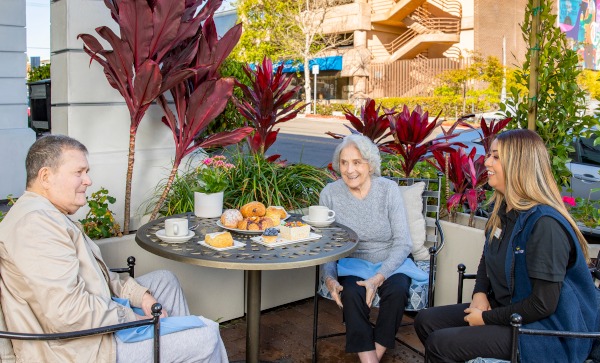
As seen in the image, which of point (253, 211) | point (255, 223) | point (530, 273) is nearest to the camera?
point (530, 273)

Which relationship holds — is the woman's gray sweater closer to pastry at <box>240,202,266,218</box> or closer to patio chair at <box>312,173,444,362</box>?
patio chair at <box>312,173,444,362</box>

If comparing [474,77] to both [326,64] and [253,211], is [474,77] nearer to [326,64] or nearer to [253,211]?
[326,64]

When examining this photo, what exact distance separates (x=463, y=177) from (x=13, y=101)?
6.96m

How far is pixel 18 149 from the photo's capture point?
26.5 feet

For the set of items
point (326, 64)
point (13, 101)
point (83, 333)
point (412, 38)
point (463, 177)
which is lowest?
point (83, 333)

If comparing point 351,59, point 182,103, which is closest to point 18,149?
point 182,103

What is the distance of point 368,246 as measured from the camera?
3.58 metres

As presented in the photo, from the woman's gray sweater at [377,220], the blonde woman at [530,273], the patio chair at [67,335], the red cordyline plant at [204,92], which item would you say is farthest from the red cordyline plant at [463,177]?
the patio chair at [67,335]

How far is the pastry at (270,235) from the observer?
2.91 m

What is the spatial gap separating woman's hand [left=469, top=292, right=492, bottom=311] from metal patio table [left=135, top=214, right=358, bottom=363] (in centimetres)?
68

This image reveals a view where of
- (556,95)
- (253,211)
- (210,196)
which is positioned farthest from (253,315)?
(556,95)

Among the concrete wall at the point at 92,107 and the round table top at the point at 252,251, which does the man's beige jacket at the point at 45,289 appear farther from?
the concrete wall at the point at 92,107

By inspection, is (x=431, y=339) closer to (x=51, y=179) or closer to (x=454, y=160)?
(x=51, y=179)

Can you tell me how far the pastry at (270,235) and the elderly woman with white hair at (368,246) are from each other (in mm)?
599
